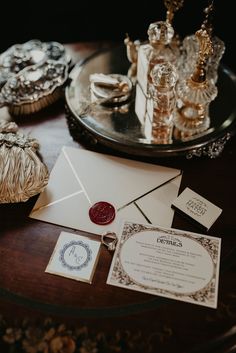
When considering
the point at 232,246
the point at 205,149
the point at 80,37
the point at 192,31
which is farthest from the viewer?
the point at 80,37

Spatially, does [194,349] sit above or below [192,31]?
below

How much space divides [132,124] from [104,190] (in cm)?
19

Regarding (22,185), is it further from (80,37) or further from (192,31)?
(80,37)

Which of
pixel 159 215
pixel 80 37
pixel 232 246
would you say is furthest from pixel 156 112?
pixel 80 37

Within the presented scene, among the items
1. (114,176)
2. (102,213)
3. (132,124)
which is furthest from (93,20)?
(102,213)

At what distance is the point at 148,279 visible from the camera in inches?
31.7

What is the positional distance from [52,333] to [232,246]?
1.28ft

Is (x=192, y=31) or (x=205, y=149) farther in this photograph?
(x=192, y=31)

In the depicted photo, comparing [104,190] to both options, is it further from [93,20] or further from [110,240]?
[93,20]

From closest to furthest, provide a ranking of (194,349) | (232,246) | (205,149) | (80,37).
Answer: (194,349) → (232,246) → (205,149) → (80,37)

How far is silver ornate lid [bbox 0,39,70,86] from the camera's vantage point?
3.85 feet

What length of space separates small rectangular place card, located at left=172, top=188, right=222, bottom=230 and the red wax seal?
14 centimetres

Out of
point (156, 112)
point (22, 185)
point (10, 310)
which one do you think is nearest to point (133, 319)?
point (10, 310)

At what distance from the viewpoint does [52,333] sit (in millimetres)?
733
